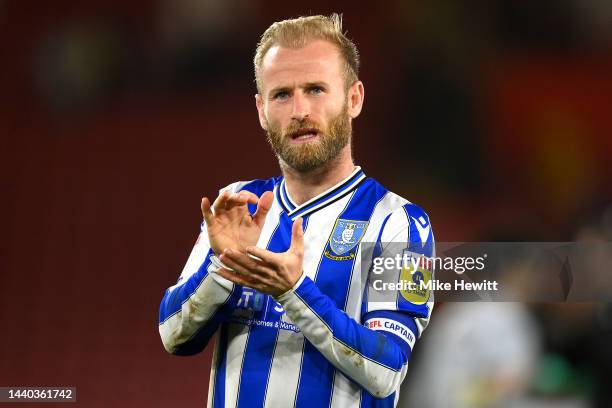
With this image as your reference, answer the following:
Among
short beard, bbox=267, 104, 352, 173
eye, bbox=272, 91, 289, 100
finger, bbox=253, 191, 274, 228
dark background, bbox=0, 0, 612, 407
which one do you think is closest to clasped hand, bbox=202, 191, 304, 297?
finger, bbox=253, 191, 274, 228

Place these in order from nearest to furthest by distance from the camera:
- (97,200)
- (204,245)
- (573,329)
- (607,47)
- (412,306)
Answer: (412,306) → (204,245) → (573,329) → (97,200) → (607,47)

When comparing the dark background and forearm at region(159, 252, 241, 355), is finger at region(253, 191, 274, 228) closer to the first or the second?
forearm at region(159, 252, 241, 355)

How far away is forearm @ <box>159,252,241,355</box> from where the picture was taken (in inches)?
65.3

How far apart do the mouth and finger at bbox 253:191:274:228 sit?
0.20 metres

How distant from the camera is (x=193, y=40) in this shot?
15.0 feet

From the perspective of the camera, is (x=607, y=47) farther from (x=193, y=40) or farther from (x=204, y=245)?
(x=204, y=245)

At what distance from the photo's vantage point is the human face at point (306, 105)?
1.77 m

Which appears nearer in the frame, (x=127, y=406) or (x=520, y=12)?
(x=127, y=406)

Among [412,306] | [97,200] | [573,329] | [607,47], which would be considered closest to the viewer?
[412,306]

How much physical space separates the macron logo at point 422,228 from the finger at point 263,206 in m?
0.36

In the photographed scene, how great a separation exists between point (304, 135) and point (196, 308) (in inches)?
17.5

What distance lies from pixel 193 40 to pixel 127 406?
209 cm

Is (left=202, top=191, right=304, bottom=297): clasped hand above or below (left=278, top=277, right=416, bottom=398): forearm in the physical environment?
above

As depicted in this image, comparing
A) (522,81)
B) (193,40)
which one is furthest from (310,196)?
(522,81)
